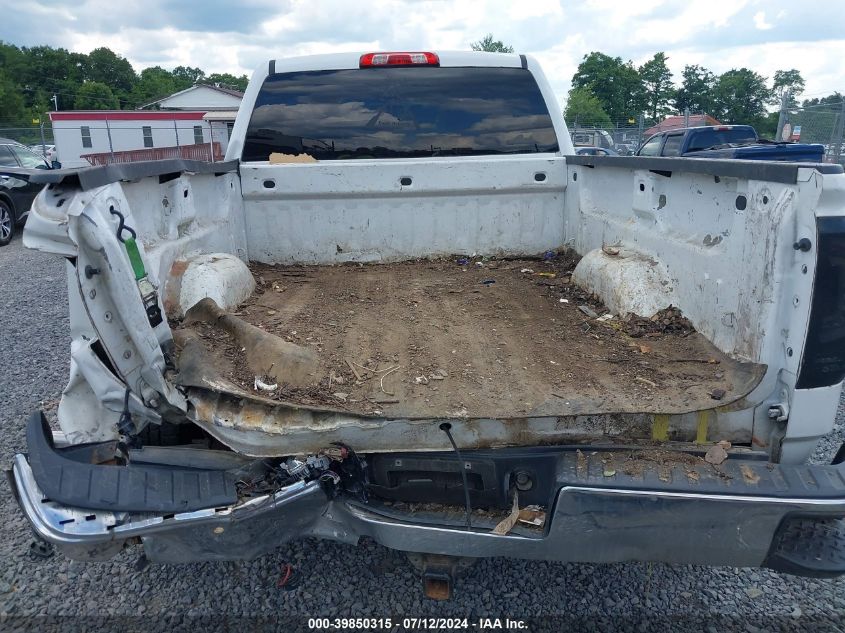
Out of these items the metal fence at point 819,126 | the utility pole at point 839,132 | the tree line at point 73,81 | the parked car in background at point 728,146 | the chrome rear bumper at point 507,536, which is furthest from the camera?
the tree line at point 73,81

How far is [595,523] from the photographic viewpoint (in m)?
2.08

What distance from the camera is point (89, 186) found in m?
2.14

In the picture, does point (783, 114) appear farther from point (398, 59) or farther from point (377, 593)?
point (377, 593)

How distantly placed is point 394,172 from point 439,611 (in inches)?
102

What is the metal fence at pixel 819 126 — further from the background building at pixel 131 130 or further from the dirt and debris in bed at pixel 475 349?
the background building at pixel 131 130

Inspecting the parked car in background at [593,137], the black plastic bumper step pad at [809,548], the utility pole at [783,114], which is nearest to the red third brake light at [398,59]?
the black plastic bumper step pad at [809,548]

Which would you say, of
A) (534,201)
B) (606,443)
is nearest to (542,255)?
(534,201)

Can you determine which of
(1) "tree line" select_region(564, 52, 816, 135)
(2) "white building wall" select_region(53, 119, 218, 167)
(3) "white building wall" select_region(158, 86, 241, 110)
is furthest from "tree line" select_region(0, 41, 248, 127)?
(1) "tree line" select_region(564, 52, 816, 135)

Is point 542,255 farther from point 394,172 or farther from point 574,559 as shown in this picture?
point 574,559

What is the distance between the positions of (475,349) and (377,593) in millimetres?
1186

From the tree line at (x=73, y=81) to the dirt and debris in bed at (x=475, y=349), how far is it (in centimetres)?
6865

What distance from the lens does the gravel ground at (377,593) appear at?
275 cm

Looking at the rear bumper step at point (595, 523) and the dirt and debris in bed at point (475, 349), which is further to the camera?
the dirt and debris in bed at point (475, 349)

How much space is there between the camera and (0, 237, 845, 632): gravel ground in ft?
9.04
